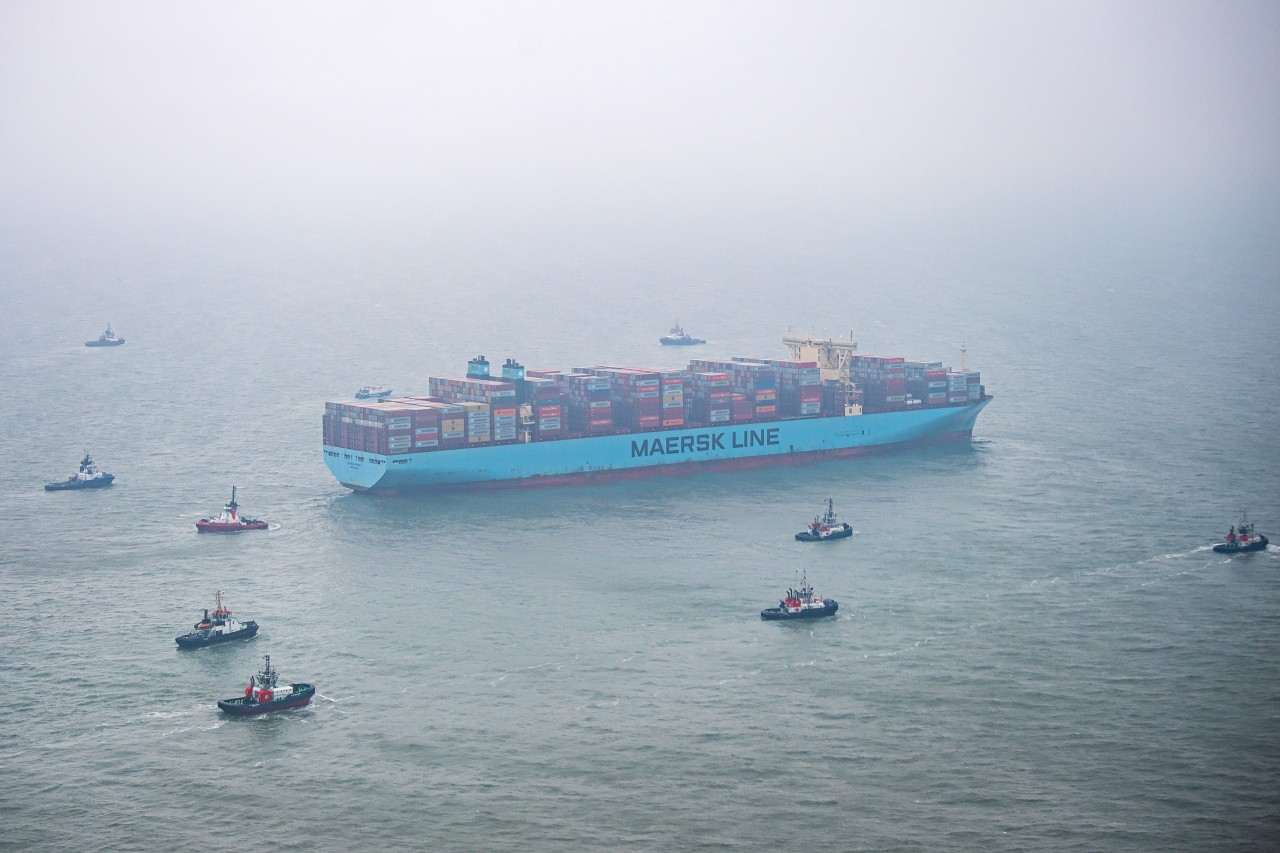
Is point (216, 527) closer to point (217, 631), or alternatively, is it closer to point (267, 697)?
point (217, 631)

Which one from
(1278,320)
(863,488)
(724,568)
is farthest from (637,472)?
(1278,320)

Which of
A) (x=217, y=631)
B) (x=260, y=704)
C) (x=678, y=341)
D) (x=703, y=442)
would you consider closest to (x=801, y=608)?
(x=260, y=704)

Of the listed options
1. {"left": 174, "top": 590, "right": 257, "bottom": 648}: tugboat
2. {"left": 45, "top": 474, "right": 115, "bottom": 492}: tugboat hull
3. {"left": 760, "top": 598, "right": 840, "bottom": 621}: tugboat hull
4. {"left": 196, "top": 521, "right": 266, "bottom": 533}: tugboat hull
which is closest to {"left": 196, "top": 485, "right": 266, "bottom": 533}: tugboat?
{"left": 196, "top": 521, "right": 266, "bottom": 533}: tugboat hull

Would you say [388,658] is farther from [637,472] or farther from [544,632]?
[637,472]

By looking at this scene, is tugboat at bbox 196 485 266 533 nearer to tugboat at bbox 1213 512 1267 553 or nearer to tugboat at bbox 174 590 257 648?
tugboat at bbox 174 590 257 648

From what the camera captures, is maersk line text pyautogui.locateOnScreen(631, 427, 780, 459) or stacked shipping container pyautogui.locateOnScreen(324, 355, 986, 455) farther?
maersk line text pyautogui.locateOnScreen(631, 427, 780, 459)

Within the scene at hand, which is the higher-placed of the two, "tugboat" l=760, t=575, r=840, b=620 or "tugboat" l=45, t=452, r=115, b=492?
"tugboat" l=45, t=452, r=115, b=492
